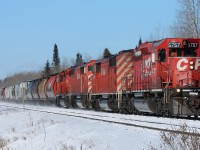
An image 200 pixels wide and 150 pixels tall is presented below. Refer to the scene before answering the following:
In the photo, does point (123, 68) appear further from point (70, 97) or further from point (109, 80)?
point (70, 97)

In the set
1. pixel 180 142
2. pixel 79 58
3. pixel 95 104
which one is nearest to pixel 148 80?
pixel 95 104

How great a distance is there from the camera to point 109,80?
24781 mm

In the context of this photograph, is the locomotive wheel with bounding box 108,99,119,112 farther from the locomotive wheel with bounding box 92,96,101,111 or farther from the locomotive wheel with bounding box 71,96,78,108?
the locomotive wheel with bounding box 71,96,78,108

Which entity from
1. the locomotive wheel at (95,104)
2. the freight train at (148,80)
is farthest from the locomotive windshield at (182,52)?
the locomotive wheel at (95,104)

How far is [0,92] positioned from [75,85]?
6955 cm

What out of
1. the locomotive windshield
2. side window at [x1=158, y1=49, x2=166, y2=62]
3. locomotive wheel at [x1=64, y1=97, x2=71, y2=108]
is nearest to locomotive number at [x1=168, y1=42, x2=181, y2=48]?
the locomotive windshield

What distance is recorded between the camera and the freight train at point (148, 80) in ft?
53.4

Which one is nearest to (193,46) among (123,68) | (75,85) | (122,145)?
(123,68)

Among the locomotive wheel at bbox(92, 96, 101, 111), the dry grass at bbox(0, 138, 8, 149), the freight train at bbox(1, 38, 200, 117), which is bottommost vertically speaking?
the dry grass at bbox(0, 138, 8, 149)

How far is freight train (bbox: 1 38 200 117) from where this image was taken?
16266mm

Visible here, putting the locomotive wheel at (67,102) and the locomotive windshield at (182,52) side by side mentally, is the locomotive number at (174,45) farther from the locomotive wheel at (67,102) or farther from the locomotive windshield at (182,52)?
the locomotive wheel at (67,102)

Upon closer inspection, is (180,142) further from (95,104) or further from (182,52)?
(95,104)

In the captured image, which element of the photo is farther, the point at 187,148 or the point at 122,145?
the point at 122,145

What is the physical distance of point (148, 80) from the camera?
18656 millimetres
